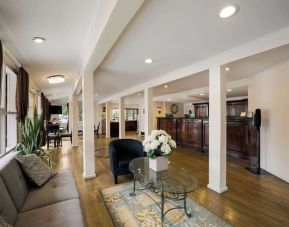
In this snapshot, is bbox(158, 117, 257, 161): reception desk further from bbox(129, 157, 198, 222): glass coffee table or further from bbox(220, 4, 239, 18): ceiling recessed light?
bbox(220, 4, 239, 18): ceiling recessed light

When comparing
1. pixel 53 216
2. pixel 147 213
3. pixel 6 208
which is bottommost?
pixel 147 213

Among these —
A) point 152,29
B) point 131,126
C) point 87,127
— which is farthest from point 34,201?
point 131,126

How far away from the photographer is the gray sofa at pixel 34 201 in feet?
4.47

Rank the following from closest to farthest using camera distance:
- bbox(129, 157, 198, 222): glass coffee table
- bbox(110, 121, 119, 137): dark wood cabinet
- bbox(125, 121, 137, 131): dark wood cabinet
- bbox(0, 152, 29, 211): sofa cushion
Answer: bbox(0, 152, 29, 211): sofa cushion < bbox(129, 157, 198, 222): glass coffee table < bbox(110, 121, 119, 137): dark wood cabinet < bbox(125, 121, 137, 131): dark wood cabinet

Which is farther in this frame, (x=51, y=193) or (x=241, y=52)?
(x=241, y=52)

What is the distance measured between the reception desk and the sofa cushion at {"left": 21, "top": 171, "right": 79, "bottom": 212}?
426cm

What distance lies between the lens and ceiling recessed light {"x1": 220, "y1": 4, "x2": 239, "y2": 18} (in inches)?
65.0

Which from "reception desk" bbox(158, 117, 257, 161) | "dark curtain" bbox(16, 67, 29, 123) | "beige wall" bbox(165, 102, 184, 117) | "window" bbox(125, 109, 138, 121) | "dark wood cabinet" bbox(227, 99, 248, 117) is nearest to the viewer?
"dark curtain" bbox(16, 67, 29, 123)

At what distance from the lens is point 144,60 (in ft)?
10.7

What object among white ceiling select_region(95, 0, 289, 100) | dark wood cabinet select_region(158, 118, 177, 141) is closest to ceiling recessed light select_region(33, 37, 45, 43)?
white ceiling select_region(95, 0, 289, 100)

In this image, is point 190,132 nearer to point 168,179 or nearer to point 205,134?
point 205,134

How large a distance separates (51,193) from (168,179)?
139cm

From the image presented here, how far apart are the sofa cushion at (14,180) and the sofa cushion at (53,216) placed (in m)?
0.22

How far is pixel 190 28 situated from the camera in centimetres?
206
